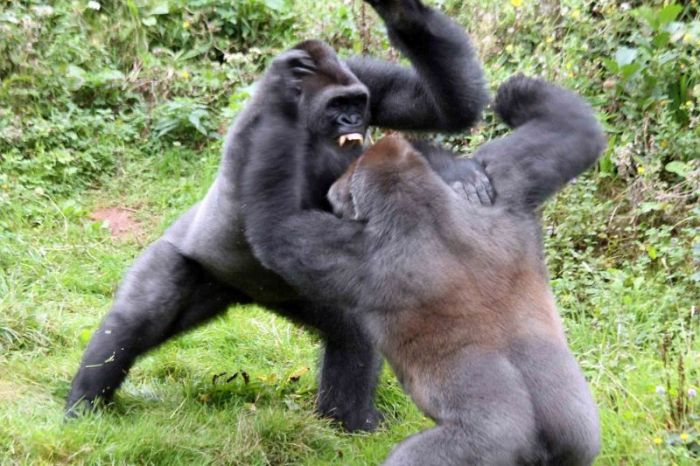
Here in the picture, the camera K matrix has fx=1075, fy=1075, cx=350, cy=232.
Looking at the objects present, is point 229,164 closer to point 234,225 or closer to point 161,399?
point 234,225

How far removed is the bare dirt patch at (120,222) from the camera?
241 inches

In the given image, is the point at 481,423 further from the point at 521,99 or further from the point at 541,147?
the point at 521,99

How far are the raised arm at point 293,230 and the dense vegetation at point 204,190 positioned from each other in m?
0.88

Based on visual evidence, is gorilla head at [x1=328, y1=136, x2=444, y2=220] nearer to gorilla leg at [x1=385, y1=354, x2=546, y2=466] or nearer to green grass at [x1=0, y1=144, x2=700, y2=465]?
gorilla leg at [x1=385, y1=354, x2=546, y2=466]

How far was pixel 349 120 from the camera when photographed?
398cm

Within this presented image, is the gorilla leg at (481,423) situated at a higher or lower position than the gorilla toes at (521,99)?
lower

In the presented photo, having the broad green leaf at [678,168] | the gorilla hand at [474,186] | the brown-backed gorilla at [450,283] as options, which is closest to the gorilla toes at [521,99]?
the brown-backed gorilla at [450,283]

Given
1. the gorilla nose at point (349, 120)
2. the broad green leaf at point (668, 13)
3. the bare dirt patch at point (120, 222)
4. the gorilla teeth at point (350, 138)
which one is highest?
the broad green leaf at point (668, 13)

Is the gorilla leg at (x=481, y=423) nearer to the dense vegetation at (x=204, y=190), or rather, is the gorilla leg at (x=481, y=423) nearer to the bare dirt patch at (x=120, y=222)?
the dense vegetation at (x=204, y=190)

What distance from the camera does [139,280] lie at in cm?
434

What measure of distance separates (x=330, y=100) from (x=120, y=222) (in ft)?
8.84

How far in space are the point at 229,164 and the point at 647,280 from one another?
2.15 meters

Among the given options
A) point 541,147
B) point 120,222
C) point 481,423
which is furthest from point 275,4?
point 481,423

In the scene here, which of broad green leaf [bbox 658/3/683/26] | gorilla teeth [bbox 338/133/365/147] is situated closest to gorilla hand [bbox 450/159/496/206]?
gorilla teeth [bbox 338/133/365/147]
